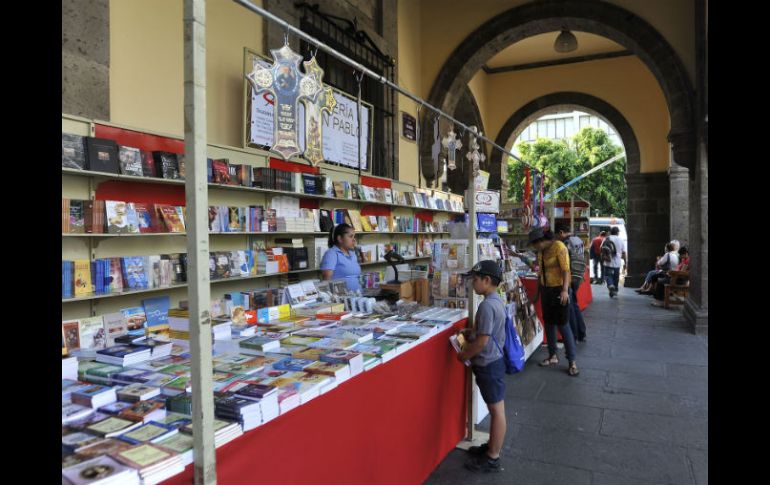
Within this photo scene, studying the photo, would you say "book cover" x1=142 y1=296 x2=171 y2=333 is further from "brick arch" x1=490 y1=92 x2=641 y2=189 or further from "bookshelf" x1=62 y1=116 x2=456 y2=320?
"brick arch" x1=490 y1=92 x2=641 y2=189

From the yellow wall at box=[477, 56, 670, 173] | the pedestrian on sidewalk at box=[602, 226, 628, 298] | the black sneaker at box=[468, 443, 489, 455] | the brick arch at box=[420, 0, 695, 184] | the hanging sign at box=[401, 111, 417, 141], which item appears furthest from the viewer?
the yellow wall at box=[477, 56, 670, 173]

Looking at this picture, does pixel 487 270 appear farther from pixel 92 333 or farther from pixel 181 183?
pixel 92 333

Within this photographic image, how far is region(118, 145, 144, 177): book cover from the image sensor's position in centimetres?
353

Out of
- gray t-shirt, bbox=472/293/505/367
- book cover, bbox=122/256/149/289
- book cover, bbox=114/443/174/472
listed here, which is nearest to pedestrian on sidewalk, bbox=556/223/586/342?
gray t-shirt, bbox=472/293/505/367

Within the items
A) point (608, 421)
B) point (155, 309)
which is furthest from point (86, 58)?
point (608, 421)

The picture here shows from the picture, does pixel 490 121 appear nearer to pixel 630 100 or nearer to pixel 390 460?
pixel 630 100

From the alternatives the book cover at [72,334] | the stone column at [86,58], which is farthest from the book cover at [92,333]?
the stone column at [86,58]

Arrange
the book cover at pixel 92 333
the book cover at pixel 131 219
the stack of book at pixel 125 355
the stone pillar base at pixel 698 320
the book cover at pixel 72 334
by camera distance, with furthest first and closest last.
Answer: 1. the stone pillar base at pixel 698 320
2. the book cover at pixel 131 219
3. the book cover at pixel 92 333
4. the book cover at pixel 72 334
5. the stack of book at pixel 125 355

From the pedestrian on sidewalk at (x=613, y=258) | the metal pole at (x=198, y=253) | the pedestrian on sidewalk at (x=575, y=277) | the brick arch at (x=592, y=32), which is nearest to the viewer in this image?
the metal pole at (x=198, y=253)

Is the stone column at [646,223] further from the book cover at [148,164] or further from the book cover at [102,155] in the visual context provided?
the book cover at [102,155]

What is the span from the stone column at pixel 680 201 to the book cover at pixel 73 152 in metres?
11.9

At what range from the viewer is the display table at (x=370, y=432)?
61.8 inches

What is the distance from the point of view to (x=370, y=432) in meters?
Answer: 2.16

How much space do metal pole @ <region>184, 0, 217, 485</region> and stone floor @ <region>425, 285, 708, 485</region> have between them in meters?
1.89
